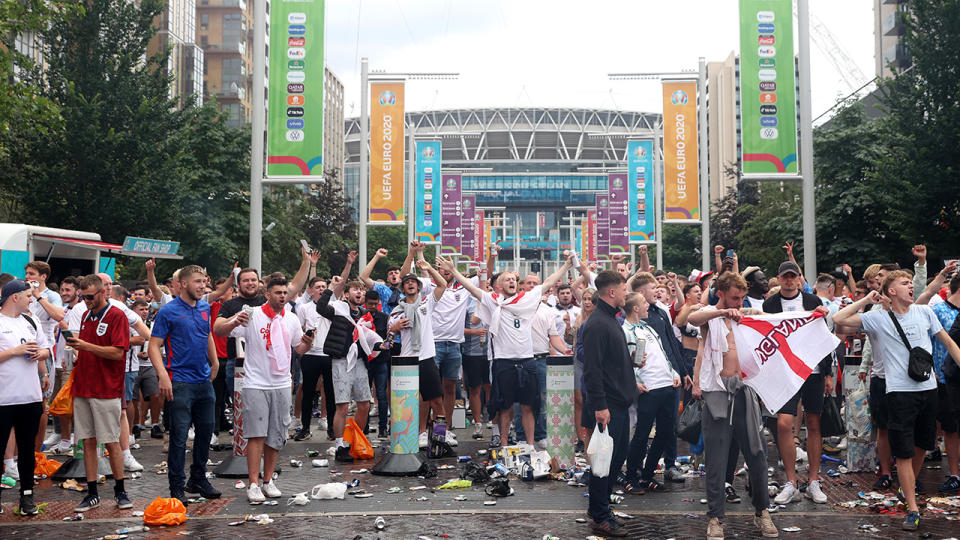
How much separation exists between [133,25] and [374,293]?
18.9 metres

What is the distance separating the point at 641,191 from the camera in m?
27.4

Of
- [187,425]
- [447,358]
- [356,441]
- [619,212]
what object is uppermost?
[619,212]

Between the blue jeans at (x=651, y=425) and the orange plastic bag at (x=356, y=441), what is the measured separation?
3409mm

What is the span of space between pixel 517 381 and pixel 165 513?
391cm

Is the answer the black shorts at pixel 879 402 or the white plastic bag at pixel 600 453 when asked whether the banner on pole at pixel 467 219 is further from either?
the white plastic bag at pixel 600 453

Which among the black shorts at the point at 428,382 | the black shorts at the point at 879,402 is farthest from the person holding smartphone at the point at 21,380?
the black shorts at the point at 879,402

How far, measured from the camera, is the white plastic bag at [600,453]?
6.49 metres

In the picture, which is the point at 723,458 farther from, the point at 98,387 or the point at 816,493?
the point at 98,387

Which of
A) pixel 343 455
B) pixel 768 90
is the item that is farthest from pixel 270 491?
pixel 768 90

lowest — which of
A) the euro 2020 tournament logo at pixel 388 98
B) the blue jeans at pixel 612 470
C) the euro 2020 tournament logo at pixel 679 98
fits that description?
the blue jeans at pixel 612 470

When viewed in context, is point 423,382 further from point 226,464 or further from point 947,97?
point 947,97

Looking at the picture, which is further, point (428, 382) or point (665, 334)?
point (428, 382)

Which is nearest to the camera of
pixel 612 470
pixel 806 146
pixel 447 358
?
pixel 612 470

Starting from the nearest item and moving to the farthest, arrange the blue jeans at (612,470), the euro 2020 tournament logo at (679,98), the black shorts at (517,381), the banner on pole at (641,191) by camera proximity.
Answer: the blue jeans at (612,470), the black shorts at (517,381), the euro 2020 tournament logo at (679,98), the banner on pole at (641,191)
